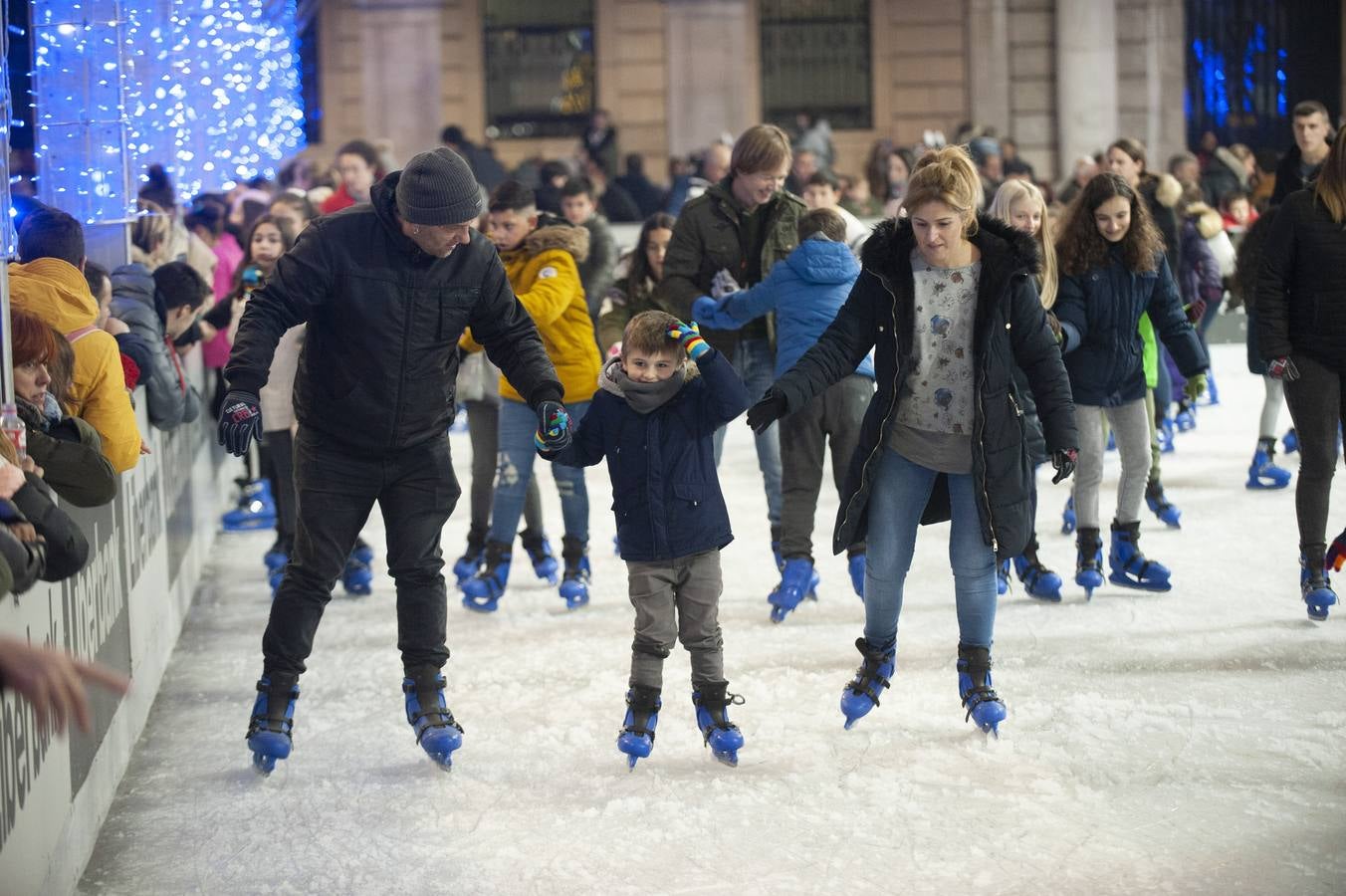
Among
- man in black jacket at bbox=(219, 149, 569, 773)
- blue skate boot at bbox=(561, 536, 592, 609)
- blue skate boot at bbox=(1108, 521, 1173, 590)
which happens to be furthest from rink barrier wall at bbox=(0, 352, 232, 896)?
blue skate boot at bbox=(1108, 521, 1173, 590)

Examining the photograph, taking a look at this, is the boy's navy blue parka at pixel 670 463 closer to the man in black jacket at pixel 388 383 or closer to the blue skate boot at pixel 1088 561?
the man in black jacket at pixel 388 383

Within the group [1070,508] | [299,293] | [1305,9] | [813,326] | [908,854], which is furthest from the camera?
[1305,9]

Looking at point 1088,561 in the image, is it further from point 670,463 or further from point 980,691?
point 670,463

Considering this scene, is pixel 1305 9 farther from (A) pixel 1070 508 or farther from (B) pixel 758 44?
(A) pixel 1070 508

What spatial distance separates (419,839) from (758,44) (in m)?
20.3

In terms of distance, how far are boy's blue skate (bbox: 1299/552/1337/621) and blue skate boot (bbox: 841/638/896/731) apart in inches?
74.4

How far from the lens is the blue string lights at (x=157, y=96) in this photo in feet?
21.9

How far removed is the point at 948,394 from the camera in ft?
16.4

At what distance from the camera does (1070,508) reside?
8.30m

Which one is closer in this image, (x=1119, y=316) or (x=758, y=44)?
(x=1119, y=316)

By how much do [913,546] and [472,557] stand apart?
2.87 m

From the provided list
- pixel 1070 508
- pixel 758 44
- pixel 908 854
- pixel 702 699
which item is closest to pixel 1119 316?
pixel 1070 508

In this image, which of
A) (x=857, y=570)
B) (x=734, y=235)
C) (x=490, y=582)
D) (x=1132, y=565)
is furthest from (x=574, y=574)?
(x=1132, y=565)

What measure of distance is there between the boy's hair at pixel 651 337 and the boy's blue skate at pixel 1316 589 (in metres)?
2.67
